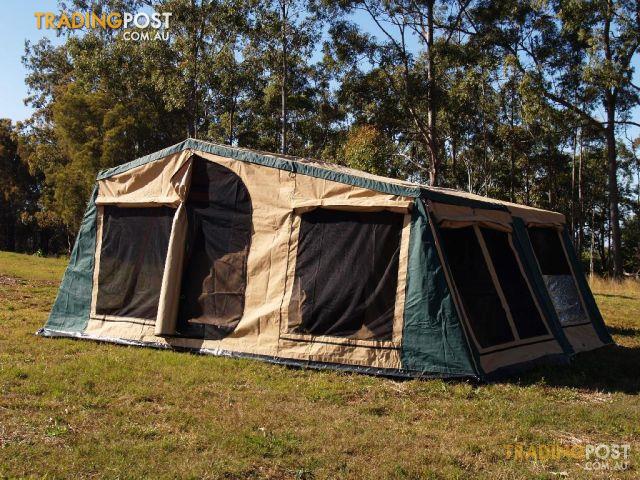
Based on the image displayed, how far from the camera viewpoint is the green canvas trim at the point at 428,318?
6000mm


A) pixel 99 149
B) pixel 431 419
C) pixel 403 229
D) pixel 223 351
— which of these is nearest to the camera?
→ pixel 431 419

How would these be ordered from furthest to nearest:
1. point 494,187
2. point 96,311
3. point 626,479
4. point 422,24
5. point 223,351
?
point 494,187 < point 422,24 < point 96,311 < point 223,351 < point 626,479

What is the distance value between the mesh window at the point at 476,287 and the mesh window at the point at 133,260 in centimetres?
324

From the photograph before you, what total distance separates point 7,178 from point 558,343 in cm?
3856

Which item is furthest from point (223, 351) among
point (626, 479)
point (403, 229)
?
point (626, 479)

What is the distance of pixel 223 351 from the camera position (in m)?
6.95

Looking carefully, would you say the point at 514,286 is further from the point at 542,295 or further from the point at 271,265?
the point at 271,265

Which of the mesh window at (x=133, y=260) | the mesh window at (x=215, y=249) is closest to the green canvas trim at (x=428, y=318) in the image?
the mesh window at (x=215, y=249)

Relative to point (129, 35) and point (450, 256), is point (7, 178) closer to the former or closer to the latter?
point (129, 35)

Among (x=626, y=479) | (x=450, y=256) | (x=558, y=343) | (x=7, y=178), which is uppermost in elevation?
(x=7, y=178)

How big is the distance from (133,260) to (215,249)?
1.16m

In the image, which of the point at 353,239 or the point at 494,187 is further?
the point at 494,187

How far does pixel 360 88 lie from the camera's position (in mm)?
22297

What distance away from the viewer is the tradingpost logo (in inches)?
881
